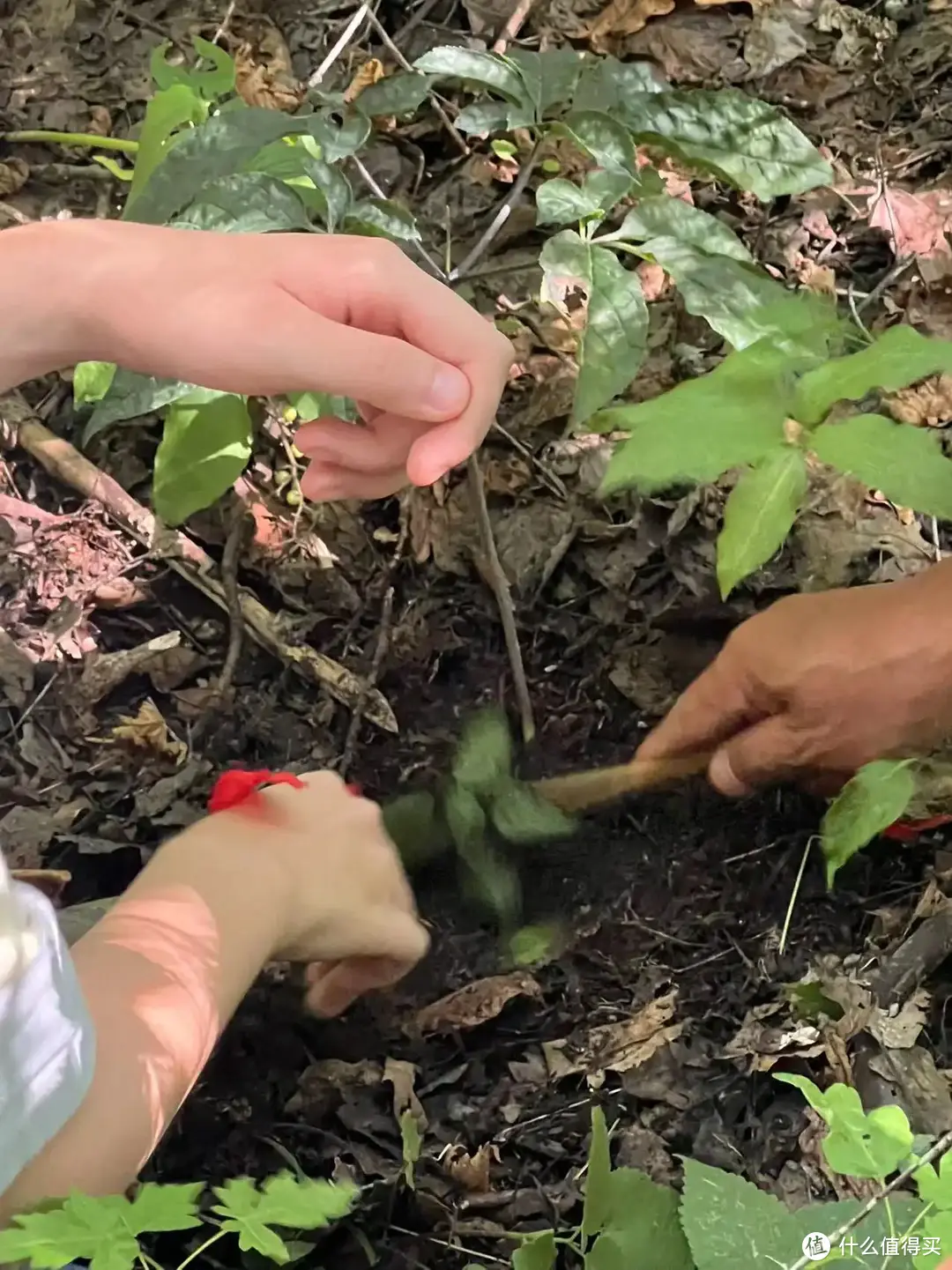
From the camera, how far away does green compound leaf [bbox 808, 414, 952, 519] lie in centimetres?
73

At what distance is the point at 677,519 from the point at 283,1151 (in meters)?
0.74

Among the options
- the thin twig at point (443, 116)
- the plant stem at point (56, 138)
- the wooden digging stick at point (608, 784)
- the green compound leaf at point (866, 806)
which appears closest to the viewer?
the green compound leaf at point (866, 806)

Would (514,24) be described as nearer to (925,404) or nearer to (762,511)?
(925,404)

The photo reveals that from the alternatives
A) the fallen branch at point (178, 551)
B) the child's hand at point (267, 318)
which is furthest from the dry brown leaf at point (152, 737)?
the child's hand at point (267, 318)

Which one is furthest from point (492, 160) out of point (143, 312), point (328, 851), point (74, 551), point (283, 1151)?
point (283, 1151)

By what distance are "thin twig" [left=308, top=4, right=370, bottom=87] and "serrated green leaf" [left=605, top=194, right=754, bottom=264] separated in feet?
2.10

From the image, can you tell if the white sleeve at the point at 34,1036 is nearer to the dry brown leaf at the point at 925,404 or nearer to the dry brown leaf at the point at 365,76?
the dry brown leaf at the point at 925,404

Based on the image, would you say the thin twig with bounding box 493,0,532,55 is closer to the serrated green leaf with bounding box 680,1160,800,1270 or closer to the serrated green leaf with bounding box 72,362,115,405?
the serrated green leaf with bounding box 72,362,115,405

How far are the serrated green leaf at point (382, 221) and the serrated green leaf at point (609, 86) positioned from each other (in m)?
0.18

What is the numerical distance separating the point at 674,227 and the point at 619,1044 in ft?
2.33

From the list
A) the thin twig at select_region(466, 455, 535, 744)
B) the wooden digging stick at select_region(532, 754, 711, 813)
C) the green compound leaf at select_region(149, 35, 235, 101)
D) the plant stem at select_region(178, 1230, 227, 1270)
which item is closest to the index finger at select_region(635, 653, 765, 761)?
the wooden digging stick at select_region(532, 754, 711, 813)

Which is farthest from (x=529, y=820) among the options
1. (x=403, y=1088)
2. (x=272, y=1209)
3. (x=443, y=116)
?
(x=443, y=116)

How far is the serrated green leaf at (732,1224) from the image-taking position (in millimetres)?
660

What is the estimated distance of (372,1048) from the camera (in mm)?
1013
